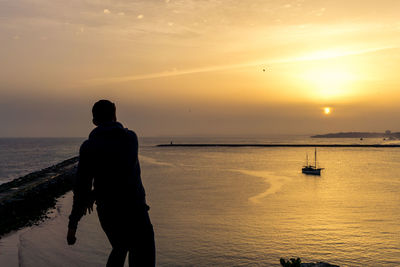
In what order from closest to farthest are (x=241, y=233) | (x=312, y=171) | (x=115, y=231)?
(x=115, y=231)
(x=241, y=233)
(x=312, y=171)

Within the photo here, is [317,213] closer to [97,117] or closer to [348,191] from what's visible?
[348,191]

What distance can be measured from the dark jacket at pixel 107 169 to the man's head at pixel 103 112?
12 cm

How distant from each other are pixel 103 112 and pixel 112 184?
0.78 metres

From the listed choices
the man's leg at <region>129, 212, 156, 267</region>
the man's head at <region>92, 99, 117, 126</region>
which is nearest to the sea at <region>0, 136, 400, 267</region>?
the man's leg at <region>129, 212, 156, 267</region>

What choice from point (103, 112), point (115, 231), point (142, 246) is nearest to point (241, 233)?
point (142, 246)

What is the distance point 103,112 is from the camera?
4.02m

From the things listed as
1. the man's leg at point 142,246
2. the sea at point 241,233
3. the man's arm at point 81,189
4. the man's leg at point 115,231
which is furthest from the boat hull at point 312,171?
the man's arm at point 81,189

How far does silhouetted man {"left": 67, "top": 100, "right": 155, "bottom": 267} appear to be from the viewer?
152 inches

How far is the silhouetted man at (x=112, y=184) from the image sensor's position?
386 centimetres

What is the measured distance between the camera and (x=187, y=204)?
82.5 ft

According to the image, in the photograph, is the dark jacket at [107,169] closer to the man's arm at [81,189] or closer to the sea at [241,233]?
the man's arm at [81,189]

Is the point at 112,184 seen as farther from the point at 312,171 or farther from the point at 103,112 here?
the point at 312,171

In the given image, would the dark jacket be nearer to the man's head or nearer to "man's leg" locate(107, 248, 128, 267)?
the man's head

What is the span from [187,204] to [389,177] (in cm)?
3481
